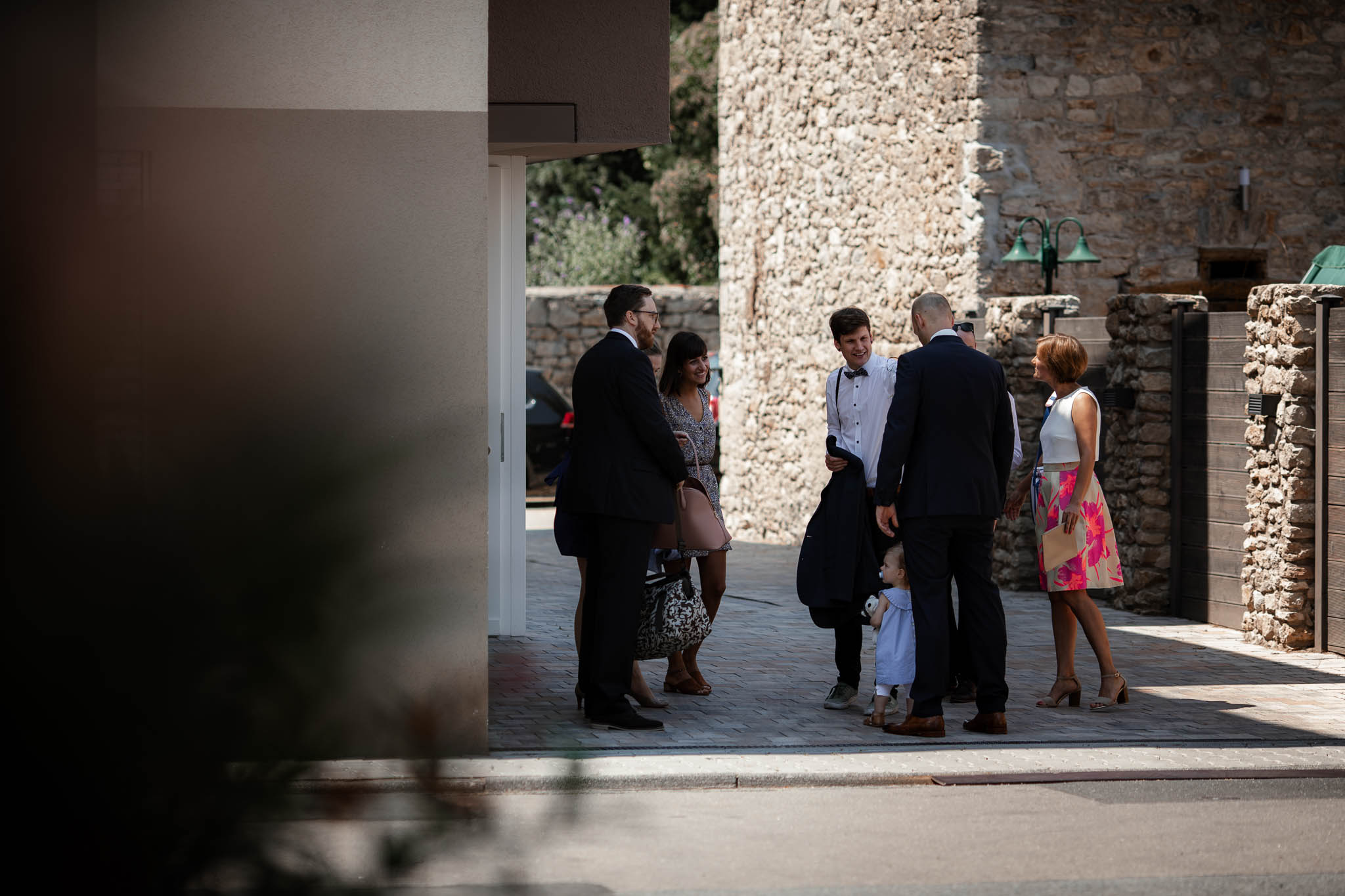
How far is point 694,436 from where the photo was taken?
7.83m

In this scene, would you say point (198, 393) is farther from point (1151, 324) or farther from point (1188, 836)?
point (1151, 324)

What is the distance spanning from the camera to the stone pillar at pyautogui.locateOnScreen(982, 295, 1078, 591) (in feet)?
39.5

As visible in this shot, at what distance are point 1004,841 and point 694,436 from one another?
2.92 metres

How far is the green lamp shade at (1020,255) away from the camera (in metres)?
13.0

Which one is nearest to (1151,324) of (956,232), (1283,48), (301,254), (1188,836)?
(956,232)

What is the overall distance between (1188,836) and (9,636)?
15.7 ft

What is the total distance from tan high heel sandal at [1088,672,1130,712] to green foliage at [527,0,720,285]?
22524 millimetres

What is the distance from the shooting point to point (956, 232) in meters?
13.7

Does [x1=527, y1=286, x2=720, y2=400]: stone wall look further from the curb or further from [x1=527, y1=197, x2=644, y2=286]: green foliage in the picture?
the curb

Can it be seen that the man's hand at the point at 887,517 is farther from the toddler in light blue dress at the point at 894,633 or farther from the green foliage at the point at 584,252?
the green foliage at the point at 584,252

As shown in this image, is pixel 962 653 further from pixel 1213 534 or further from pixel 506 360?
pixel 1213 534

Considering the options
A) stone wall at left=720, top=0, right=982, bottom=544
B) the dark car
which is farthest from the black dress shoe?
the dark car

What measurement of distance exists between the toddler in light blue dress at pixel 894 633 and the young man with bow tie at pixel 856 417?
158 millimetres

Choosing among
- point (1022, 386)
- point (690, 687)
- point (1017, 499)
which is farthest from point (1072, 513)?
point (1022, 386)
